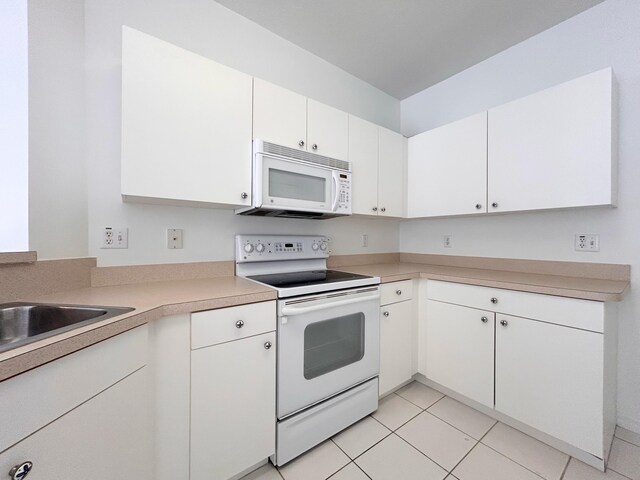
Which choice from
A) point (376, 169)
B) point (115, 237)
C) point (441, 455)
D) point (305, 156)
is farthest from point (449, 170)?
point (115, 237)

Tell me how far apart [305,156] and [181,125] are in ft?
2.24

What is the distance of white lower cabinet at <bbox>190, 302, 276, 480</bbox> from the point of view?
106 cm

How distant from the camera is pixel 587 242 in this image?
1620 mm

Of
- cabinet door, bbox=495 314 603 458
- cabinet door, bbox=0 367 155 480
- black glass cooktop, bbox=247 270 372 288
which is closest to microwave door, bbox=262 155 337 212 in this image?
black glass cooktop, bbox=247 270 372 288

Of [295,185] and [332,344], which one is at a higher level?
[295,185]

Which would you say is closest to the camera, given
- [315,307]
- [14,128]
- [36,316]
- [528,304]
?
[36,316]

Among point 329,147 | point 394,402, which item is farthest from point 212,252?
point 394,402

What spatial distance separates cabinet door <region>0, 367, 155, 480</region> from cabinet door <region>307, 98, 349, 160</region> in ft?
4.94

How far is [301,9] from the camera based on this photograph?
165cm

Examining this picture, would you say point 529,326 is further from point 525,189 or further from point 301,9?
point 301,9

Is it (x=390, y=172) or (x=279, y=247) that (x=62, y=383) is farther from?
(x=390, y=172)

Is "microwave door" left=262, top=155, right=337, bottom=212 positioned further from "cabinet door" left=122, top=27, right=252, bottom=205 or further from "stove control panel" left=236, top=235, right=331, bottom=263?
"stove control panel" left=236, top=235, right=331, bottom=263

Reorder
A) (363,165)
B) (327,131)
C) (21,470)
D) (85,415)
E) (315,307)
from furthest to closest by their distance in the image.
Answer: (363,165), (327,131), (315,307), (85,415), (21,470)

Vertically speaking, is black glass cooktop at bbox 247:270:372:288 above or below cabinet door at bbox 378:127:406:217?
below
